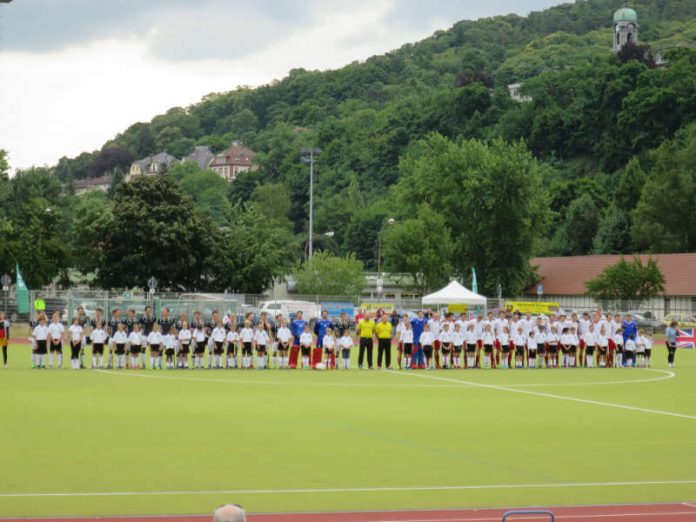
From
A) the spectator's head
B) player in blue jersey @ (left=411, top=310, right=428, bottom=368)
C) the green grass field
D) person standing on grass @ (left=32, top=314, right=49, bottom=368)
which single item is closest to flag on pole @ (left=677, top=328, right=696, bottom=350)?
player in blue jersey @ (left=411, top=310, right=428, bottom=368)

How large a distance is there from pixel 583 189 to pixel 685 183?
19334 millimetres

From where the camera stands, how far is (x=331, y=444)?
1616 centimetres

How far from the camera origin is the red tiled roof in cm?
7369

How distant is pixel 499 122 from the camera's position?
13638 centimetres

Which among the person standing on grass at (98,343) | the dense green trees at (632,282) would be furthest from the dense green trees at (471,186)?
the person standing on grass at (98,343)

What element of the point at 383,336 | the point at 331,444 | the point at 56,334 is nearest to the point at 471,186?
the point at 383,336

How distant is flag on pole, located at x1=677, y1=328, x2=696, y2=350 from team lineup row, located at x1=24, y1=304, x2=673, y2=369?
526 inches

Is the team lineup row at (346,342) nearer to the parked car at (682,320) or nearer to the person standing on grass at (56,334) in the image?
the person standing on grass at (56,334)

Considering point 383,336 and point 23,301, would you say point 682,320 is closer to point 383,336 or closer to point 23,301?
point 383,336

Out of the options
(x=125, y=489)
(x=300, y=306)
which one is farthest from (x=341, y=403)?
(x=300, y=306)

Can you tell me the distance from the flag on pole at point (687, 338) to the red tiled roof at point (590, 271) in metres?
20.6

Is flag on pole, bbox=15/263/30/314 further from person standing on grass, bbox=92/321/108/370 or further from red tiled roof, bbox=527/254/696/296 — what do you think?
red tiled roof, bbox=527/254/696/296

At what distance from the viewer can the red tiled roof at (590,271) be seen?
73.7m

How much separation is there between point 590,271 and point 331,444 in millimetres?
69194
